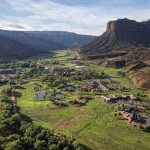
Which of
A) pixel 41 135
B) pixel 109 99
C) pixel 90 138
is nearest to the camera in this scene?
pixel 41 135

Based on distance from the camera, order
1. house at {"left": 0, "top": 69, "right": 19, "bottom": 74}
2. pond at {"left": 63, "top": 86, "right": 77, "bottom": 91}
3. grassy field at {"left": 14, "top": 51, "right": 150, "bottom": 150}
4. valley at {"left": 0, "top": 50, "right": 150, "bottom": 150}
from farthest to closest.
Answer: house at {"left": 0, "top": 69, "right": 19, "bottom": 74}, pond at {"left": 63, "top": 86, "right": 77, "bottom": 91}, valley at {"left": 0, "top": 50, "right": 150, "bottom": 150}, grassy field at {"left": 14, "top": 51, "right": 150, "bottom": 150}

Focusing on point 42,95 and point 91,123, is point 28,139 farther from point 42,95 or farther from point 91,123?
point 42,95

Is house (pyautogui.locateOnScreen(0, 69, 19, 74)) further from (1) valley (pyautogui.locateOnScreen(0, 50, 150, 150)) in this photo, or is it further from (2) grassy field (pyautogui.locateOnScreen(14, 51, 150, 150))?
(2) grassy field (pyautogui.locateOnScreen(14, 51, 150, 150))

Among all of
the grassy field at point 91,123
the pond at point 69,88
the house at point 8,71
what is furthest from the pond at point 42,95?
the house at point 8,71

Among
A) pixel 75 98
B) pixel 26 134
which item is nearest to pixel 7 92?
pixel 75 98

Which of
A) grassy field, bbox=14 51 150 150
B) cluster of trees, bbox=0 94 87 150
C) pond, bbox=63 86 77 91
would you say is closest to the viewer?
cluster of trees, bbox=0 94 87 150

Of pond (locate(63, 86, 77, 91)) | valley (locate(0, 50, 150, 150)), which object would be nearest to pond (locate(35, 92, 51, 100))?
valley (locate(0, 50, 150, 150))

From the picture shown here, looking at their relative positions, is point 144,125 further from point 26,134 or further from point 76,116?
point 26,134
